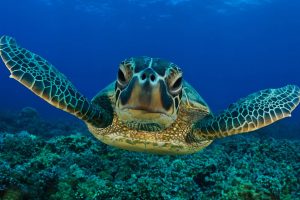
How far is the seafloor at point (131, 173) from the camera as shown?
4.18 m

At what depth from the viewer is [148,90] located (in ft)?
10.3

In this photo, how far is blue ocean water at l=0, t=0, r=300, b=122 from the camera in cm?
4838

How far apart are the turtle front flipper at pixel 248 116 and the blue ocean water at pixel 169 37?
35.5 metres

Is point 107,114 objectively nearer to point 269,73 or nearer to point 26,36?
point 26,36

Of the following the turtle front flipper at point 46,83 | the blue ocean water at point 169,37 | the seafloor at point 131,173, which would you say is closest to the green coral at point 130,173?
the seafloor at point 131,173

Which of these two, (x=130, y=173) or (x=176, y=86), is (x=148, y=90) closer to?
(x=176, y=86)

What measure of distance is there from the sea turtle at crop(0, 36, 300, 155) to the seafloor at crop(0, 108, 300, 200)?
56cm

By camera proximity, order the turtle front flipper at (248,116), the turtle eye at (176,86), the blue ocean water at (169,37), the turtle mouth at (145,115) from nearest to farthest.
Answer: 1. the turtle mouth at (145,115)
2. the turtle eye at (176,86)
3. the turtle front flipper at (248,116)
4. the blue ocean water at (169,37)

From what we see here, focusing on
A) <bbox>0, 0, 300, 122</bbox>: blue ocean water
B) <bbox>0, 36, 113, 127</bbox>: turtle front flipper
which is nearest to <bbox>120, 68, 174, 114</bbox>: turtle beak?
<bbox>0, 36, 113, 127</bbox>: turtle front flipper

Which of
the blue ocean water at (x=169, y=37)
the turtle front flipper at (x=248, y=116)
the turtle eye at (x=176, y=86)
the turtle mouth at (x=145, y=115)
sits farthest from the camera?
the blue ocean water at (x=169, y=37)

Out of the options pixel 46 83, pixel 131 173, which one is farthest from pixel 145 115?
pixel 131 173

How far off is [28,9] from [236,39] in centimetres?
4842

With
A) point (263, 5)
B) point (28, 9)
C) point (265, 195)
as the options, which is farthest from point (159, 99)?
point (28, 9)

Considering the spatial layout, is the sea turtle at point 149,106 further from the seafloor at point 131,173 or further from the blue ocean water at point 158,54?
the blue ocean water at point 158,54
